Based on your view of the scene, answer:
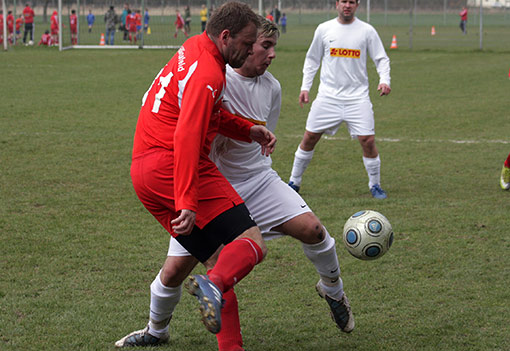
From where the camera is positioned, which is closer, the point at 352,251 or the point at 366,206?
the point at 352,251

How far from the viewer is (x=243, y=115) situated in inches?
167

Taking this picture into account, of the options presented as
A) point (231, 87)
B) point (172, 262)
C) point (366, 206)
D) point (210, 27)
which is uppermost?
point (210, 27)

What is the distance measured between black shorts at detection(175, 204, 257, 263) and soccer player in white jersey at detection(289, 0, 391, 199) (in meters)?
4.53

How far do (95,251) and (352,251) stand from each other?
7.34 ft

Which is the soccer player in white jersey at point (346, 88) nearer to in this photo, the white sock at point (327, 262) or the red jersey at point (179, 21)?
the white sock at point (327, 262)

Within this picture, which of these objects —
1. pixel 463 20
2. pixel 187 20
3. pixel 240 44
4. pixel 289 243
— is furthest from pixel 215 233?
pixel 463 20

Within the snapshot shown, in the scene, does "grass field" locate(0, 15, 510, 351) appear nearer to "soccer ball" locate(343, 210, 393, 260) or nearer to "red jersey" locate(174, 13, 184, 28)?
"soccer ball" locate(343, 210, 393, 260)

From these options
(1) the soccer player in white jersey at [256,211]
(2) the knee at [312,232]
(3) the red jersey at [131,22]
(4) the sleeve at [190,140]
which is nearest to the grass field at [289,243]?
(1) the soccer player in white jersey at [256,211]

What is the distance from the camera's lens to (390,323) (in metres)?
4.34

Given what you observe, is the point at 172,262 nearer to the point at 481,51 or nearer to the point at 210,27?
the point at 210,27

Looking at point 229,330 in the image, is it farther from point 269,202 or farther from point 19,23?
point 19,23

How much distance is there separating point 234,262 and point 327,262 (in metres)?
1.00

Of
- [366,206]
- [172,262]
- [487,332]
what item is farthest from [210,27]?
[366,206]

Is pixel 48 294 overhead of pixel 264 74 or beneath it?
beneath
